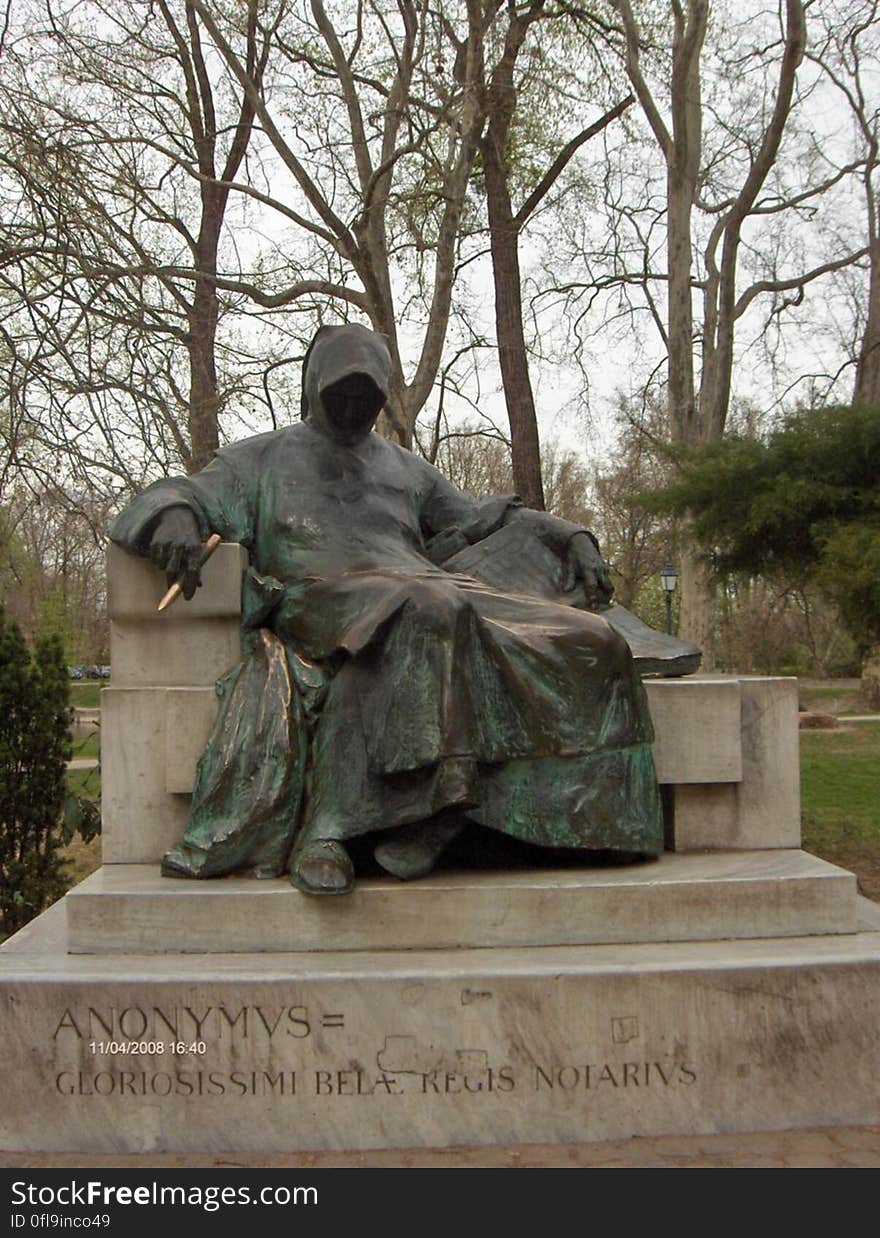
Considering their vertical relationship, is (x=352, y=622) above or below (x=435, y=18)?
below

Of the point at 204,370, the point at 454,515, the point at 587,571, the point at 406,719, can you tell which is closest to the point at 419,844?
the point at 406,719

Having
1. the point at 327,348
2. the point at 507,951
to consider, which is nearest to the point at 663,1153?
the point at 507,951

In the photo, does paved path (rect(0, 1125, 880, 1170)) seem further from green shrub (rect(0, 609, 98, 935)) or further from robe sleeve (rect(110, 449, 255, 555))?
green shrub (rect(0, 609, 98, 935))

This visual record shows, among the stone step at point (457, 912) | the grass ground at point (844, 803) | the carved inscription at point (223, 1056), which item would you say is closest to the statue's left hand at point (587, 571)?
the stone step at point (457, 912)

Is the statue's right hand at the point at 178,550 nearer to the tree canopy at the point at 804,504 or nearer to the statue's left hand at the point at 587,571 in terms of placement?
the statue's left hand at the point at 587,571

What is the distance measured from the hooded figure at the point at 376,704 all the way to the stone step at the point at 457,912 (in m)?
0.11

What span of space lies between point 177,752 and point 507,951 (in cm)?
115

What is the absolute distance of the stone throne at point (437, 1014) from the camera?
112 inches

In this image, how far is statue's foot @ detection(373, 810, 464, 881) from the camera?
3.09 metres

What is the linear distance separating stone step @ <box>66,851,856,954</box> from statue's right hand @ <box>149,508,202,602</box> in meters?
0.89

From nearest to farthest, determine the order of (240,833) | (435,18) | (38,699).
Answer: (240,833) < (38,699) < (435,18)

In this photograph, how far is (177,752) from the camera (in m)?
3.38

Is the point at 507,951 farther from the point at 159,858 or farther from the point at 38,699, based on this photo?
the point at 38,699

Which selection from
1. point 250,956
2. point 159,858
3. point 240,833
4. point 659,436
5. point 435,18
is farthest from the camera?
point 659,436
